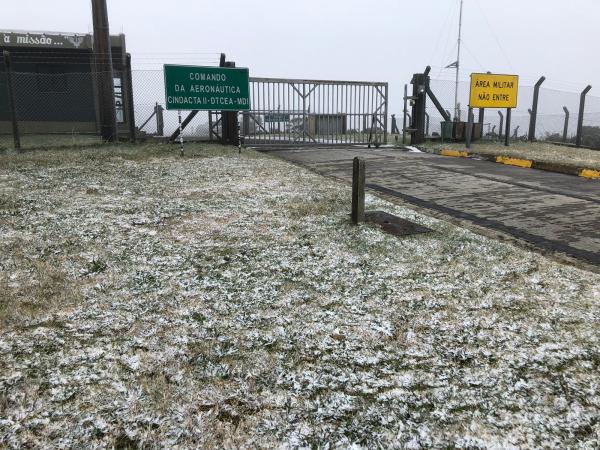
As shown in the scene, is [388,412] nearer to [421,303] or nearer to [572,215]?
[421,303]

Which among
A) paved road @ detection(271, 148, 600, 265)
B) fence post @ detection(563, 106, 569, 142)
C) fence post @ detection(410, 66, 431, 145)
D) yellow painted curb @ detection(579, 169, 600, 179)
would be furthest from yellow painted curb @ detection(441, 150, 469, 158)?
fence post @ detection(563, 106, 569, 142)

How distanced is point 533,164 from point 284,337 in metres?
9.55

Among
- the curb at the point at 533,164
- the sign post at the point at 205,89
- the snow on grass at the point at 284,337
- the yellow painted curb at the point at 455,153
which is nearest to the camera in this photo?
the snow on grass at the point at 284,337

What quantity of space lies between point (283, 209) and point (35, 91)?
13.6 metres

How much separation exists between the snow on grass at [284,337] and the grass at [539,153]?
723cm

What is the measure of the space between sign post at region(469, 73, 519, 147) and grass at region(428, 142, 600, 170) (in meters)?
1.31

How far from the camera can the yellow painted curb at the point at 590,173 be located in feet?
29.3

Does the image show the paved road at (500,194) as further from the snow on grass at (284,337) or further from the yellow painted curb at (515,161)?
the snow on grass at (284,337)

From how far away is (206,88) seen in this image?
36.0 feet

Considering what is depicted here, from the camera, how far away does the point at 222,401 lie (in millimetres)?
2148

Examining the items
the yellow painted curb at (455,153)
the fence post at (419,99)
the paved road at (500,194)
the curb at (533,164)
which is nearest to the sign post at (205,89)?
the paved road at (500,194)

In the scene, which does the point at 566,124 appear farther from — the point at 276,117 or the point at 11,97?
the point at 11,97

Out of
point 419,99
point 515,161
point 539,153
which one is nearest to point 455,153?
point 515,161

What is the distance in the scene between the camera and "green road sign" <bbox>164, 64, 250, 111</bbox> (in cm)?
1052
